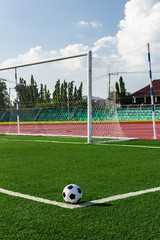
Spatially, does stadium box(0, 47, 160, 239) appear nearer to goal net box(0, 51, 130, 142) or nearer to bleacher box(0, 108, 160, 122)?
goal net box(0, 51, 130, 142)

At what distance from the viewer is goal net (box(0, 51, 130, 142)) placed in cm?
1255

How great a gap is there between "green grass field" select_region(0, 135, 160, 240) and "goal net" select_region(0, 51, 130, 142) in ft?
17.7

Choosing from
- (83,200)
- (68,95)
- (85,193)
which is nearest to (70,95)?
(68,95)

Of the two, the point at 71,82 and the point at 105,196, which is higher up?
the point at 71,82

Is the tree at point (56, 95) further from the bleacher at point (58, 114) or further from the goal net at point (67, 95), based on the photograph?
the bleacher at point (58, 114)

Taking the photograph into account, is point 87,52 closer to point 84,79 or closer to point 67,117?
point 84,79

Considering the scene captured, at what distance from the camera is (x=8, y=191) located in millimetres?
4133

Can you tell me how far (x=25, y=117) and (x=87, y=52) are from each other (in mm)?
7743

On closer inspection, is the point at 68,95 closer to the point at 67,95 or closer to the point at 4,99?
the point at 67,95

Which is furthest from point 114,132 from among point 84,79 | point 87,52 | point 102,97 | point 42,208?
point 42,208

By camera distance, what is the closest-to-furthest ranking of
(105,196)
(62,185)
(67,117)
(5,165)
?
(105,196) < (62,185) < (5,165) < (67,117)

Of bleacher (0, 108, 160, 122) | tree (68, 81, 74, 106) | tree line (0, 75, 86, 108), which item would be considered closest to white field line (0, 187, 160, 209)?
bleacher (0, 108, 160, 122)

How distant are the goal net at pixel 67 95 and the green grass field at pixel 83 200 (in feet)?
17.7

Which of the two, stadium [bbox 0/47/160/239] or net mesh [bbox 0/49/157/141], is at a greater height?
net mesh [bbox 0/49/157/141]
